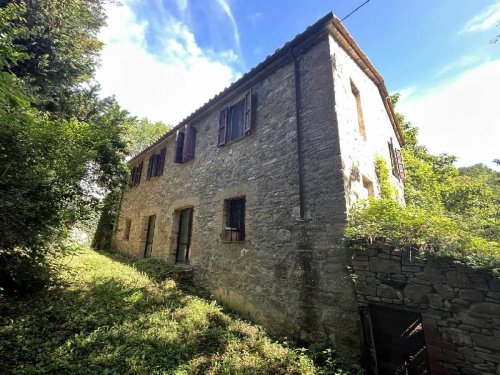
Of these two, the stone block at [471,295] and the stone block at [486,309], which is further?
the stone block at [471,295]

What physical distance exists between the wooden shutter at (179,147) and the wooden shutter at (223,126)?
238cm

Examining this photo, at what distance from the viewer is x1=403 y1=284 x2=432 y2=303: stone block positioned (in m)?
3.23

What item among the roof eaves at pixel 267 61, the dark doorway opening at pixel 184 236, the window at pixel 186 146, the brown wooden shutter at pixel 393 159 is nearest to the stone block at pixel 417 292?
the roof eaves at pixel 267 61

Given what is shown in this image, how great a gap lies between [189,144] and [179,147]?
0.81 meters

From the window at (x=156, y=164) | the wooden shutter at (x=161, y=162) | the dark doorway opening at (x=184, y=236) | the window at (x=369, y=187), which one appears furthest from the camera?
the window at (x=156, y=164)

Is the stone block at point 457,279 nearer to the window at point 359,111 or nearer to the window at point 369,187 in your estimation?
the window at point 369,187

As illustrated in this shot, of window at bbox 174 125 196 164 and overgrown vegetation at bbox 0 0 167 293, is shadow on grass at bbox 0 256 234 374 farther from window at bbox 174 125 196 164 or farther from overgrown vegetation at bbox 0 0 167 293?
window at bbox 174 125 196 164

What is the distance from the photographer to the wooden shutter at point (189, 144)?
8.54m

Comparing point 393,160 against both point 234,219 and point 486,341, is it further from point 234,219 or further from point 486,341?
point 486,341

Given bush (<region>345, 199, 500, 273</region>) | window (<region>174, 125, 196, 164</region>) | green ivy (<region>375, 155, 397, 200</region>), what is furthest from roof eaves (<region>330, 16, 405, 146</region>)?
window (<region>174, 125, 196, 164</region>)

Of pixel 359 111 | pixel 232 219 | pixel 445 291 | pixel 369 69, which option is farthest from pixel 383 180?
pixel 232 219

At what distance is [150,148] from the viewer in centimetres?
1199

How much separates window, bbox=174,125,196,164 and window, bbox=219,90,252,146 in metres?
1.66

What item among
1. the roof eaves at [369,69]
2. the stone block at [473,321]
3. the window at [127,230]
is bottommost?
the stone block at [473,321]
